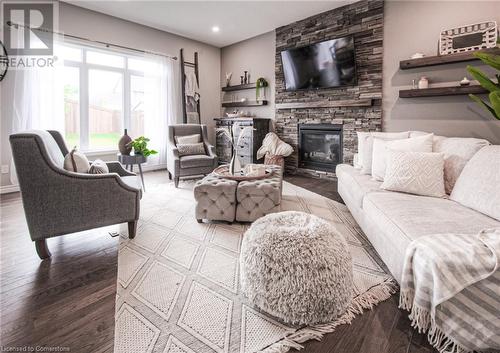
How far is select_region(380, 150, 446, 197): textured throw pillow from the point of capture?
2.06 meters

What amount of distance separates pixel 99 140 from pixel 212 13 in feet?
9.52

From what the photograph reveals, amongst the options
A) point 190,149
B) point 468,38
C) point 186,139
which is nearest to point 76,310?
point 190,149

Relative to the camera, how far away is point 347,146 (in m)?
4.29

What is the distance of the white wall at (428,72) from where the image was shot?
311cm

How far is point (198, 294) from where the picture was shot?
152 cm

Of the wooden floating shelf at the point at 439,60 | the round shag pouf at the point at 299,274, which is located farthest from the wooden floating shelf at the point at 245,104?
the round shag pouf at the point at 299,274

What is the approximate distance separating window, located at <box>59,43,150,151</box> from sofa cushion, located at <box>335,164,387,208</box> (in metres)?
4.04

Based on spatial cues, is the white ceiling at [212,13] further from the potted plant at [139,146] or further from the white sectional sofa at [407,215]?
the white sectional sofa at [407,215]

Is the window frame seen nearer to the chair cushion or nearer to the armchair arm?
the armchair arm

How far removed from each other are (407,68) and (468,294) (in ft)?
10.8

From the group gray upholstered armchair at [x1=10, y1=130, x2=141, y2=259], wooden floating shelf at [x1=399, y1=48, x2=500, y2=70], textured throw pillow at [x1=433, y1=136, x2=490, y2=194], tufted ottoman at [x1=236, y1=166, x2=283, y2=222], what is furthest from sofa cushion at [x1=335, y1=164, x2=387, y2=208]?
gray upholstered armchair at [x1=10, y1=130, x2=141, y2=259]

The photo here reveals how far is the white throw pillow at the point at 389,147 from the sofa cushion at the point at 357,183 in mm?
111

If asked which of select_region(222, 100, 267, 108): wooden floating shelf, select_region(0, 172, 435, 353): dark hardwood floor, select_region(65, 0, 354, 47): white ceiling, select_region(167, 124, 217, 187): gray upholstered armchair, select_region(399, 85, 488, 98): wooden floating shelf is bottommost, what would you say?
select_region(0, 172, 435, 353): dark hardwood floor

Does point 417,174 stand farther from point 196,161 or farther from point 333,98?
point 196,161
